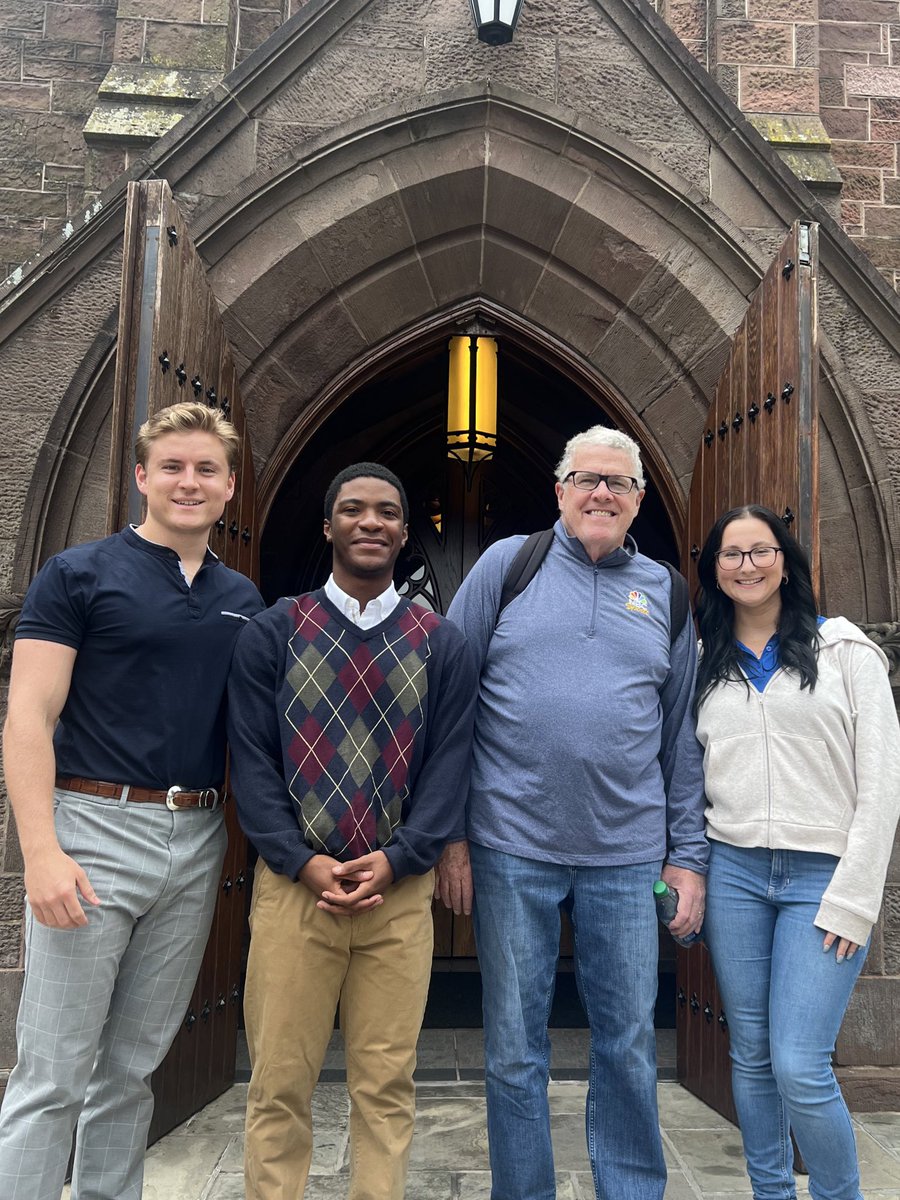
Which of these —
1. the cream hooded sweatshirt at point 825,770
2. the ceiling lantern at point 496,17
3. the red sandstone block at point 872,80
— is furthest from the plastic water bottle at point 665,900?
the red sandstone block at point 872,80

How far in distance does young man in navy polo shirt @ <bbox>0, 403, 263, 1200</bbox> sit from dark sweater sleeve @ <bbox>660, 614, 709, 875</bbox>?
3.46 feet

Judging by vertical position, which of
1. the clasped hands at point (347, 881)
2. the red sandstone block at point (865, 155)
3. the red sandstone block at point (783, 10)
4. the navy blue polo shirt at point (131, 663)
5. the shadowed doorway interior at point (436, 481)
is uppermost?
the red sandstone block at point (783, 10)

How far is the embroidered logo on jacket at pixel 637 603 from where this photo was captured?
2277 millimetres

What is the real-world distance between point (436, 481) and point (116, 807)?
3.64 m

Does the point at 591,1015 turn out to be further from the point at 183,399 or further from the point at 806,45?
the point at 806,45

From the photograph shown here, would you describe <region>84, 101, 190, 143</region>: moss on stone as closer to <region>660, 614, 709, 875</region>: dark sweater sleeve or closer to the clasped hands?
<region>660, 614, 709, 875</region>: dark sweater sleeve

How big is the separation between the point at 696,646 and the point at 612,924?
2.34ft

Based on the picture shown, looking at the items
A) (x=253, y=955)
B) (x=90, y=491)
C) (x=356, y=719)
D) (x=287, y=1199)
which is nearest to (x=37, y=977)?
(x=253, y=955)

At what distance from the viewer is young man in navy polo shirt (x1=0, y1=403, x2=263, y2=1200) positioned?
1839 mm

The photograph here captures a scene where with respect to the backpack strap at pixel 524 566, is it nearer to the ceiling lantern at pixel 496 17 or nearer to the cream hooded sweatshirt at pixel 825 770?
the cream hooded sweatshirt at pixel 825 770

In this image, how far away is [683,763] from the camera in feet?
7.48

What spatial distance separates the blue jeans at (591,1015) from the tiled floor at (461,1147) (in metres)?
0.68

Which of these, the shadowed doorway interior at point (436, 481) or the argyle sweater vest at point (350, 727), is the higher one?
the shadowed doorway interior at point (436, 481)

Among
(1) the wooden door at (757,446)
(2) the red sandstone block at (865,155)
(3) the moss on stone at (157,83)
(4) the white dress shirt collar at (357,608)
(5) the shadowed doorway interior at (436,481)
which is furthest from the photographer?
(5) the shadowed doorway interior at (436,481)
